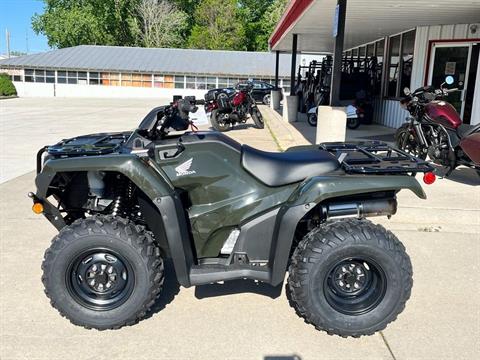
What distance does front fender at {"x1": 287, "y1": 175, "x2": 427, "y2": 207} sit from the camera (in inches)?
116

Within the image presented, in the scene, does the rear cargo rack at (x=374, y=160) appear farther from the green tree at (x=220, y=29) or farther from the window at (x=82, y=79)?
the green tree at (x=220, y=29)

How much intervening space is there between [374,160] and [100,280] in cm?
204

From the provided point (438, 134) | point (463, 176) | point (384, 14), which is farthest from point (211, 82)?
point (438, 134)

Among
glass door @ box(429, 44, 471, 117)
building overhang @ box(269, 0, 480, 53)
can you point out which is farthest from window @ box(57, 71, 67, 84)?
glass door @ box(429, 44, 471, 117)

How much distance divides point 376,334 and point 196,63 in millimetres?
42218

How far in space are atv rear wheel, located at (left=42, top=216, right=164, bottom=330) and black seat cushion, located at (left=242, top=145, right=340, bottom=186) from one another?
0.84m

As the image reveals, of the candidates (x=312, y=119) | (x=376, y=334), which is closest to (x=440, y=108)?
(x=376, y=334)

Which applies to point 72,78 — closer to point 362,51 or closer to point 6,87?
point 6,87

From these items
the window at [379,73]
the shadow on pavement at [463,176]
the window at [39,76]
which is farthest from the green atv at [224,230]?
the window at [39,76]

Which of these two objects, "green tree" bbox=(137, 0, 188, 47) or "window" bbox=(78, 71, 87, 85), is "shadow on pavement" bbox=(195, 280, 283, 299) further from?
"green tree" bbox=(137, 0, 188, 47)

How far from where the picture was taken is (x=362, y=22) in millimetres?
11297

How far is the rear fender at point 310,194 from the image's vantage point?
9.65 ft

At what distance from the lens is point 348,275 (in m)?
3.12

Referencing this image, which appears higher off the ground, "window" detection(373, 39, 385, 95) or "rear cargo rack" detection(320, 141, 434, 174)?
"window" detection(373, 39, 385, 95)
